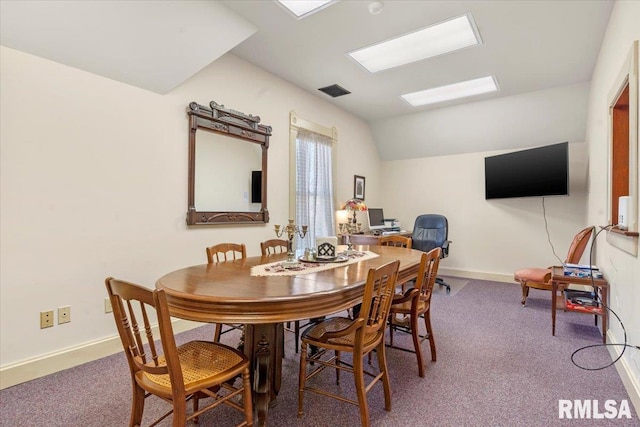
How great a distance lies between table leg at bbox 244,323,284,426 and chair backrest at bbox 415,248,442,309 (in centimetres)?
96

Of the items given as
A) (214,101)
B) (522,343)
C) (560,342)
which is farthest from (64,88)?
(560,342)

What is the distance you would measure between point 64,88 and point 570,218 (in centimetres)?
597

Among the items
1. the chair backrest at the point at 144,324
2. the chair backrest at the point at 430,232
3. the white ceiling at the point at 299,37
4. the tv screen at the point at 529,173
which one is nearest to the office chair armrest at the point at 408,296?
the chair backrest at the point at 144,324

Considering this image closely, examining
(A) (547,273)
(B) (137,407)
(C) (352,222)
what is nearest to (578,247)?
(A) (547,273)

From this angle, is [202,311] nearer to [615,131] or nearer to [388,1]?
[388,1]

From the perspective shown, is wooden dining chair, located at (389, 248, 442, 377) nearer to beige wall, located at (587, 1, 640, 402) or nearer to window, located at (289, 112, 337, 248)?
beige wall, located at (587, 1, 640, 402)

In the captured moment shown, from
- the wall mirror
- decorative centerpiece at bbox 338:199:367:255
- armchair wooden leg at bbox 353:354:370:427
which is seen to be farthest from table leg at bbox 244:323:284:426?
decorative centerpiece at bbox 338:199:367:255

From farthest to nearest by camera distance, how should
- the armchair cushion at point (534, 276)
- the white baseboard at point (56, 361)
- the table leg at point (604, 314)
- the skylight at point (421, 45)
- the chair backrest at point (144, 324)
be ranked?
the armchair cushion at point (534, 276)
the skylight at point (421, 45)
the table leg at point (604, 314)
the white baseboard at point (56, 361)
the chair backrest at point (144, 324)

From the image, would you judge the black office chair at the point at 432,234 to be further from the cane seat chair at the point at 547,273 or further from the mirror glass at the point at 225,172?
the mirror glass at the point at 225,172

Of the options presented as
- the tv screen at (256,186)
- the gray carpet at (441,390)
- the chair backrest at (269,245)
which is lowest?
the gray carpet at (441,390)

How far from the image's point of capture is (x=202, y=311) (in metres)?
1.35

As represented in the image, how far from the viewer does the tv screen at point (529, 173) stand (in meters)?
4.12

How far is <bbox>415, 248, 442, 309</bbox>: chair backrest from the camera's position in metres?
2.07

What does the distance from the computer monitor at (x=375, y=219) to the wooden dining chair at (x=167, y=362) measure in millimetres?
3962
